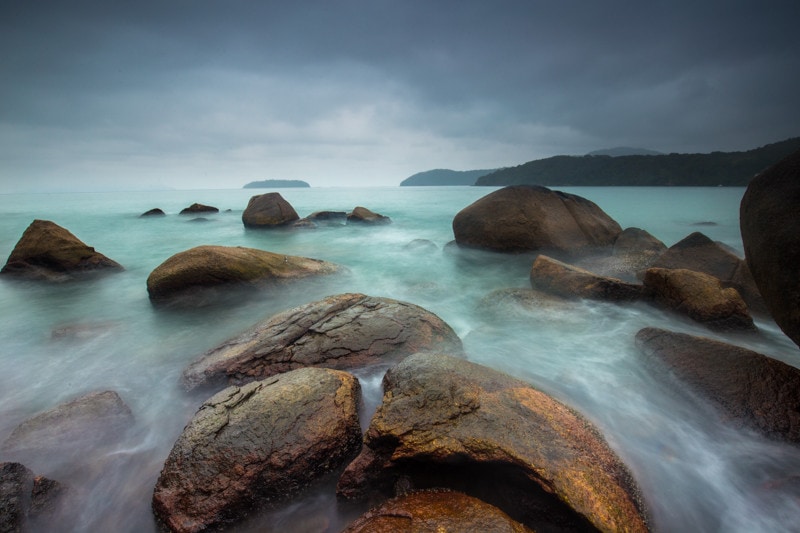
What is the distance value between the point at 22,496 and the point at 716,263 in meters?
11.0

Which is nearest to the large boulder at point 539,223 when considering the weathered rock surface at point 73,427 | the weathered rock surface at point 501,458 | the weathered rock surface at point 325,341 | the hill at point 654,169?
the weathered rock surface at point 325,341

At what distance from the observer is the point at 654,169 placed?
86.9 metres

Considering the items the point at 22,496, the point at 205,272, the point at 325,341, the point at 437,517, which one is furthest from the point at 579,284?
the point at 22,496

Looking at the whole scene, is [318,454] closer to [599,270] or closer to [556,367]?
[556,367]

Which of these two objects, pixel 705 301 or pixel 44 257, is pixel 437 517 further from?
pixel 44 257

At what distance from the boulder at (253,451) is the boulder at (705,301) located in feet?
20.7

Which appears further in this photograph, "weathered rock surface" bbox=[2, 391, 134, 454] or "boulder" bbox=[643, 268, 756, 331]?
"boulder" bbox=[643, 268, 756, 331]

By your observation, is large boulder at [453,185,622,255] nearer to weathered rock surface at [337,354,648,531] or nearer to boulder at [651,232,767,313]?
boulder at [651,232,767,313]

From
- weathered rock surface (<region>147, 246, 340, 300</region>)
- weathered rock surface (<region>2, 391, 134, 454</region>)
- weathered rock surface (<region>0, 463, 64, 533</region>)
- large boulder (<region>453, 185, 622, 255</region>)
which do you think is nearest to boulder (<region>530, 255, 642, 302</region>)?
large boulder (<region>453, 185, 622, 255</region>)

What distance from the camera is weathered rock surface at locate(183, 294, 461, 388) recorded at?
176 inches

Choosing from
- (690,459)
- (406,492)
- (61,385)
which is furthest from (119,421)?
(690,459)

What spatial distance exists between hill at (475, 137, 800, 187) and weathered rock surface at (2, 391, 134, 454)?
278ft

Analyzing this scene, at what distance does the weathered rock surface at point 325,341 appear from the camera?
4480mm

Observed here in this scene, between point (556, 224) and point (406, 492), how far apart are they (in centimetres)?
989
